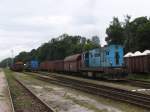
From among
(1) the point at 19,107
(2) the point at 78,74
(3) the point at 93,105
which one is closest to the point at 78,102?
(3) the point at 93,105

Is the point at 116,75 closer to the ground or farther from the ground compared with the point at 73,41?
closer to the ground

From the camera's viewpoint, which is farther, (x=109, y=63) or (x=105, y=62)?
(x=105, y=62)

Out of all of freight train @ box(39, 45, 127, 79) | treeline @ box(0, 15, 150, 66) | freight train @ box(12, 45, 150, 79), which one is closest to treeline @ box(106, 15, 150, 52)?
treeline @ box(0, 15, 150, 66)

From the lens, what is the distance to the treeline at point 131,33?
5938 cm

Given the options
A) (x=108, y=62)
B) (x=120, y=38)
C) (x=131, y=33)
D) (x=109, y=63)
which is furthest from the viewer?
(x=120, y=38)

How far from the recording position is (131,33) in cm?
7612

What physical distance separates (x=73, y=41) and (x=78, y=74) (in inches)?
4220

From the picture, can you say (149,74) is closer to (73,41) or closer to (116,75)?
(116,75)

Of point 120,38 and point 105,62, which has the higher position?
point 120,38

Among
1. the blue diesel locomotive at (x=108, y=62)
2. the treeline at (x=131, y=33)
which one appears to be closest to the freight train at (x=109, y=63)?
the blue diesel locomotive at (x=108, y=62)

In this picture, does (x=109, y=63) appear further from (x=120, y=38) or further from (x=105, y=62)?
(x=120, y=38)

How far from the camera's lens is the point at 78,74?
151ft

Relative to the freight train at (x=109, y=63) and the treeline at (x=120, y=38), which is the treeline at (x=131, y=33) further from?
the freight train at (x=109, y=63)

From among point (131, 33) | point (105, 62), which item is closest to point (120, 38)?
point (131, 33)
